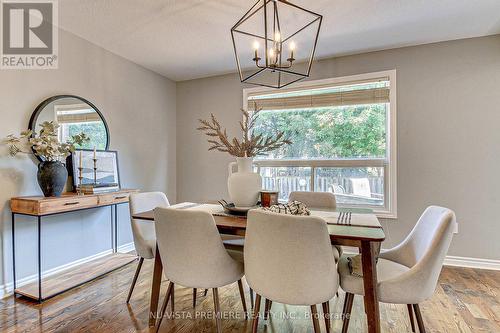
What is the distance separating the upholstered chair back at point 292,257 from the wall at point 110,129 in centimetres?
228

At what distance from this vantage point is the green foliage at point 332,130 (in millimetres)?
3338

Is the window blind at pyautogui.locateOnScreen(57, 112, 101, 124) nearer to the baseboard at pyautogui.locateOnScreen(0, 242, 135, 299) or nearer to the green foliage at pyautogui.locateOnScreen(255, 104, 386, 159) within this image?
the baseboard at pyautogui.locateOnScreen(0, 242, 135, 299)

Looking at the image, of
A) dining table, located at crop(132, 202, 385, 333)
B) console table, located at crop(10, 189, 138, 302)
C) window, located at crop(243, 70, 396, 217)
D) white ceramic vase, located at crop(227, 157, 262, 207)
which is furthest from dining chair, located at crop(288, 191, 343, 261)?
console table, located at crop(10, 189, 138, 302)

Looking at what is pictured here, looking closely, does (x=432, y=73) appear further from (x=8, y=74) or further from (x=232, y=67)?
(x=8, y=74)

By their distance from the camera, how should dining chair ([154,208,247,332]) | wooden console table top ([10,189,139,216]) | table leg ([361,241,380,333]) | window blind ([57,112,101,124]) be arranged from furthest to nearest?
window blind ([57,112,101,124]) < wooden console table top ([10,189,139,216]) < dining chair ([154,208,247,332]) < table leg ([361,241,380,333])

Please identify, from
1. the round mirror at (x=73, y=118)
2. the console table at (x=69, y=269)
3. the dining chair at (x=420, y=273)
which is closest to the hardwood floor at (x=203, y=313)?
the console table at (x=69, y=269)

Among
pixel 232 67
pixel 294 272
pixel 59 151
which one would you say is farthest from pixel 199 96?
pixel 294 272

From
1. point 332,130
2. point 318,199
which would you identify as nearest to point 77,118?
point 318,199

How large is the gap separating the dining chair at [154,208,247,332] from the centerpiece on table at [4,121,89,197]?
1405 mm

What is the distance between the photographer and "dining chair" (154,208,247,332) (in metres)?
1.53

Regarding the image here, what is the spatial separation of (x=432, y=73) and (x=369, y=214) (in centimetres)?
214

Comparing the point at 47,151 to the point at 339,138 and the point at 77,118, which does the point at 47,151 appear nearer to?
the point at 77,118

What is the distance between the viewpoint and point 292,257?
134 centimetres

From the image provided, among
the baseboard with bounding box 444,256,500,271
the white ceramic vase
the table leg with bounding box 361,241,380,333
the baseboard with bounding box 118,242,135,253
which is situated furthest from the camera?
the baseboard with bounding box 118,242,135,253
